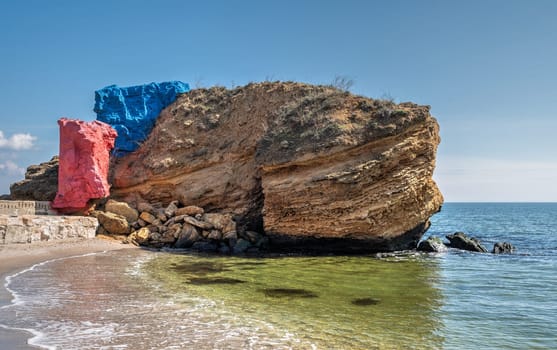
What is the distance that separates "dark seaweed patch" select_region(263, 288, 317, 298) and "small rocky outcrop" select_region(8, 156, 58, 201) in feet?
58.4

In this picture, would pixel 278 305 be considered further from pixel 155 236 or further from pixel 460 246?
pixel 460 246

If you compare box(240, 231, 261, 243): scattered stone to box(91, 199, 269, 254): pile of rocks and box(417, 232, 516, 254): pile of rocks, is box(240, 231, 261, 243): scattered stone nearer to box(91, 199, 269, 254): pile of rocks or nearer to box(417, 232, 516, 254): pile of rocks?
box(91, 199, 269, 254): pile of rocks

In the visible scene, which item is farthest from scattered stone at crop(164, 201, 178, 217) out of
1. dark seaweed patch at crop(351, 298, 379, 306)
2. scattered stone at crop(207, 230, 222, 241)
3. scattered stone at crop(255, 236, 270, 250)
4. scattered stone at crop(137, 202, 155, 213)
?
dark seaweed patch at crop(351, 298, 379, 306)

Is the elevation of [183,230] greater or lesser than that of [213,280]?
greater

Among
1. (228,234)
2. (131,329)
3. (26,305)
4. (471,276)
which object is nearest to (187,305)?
(131,329)

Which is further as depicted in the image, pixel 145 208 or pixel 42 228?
pixel 145 208

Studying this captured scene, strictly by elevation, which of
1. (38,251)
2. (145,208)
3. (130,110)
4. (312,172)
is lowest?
(38,251)

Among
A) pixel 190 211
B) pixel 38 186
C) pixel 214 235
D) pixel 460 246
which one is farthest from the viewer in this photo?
pixel 38 186

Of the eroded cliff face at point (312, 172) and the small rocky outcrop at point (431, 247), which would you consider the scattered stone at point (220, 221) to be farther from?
the small rocky outcrop at point (431, 247)

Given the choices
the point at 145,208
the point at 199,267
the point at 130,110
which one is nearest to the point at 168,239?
the point at 145,208

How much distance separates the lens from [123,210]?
20.7 m

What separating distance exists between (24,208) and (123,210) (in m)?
4.33

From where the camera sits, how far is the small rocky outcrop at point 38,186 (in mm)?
22891

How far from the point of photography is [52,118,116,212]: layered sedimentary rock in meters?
20.9
